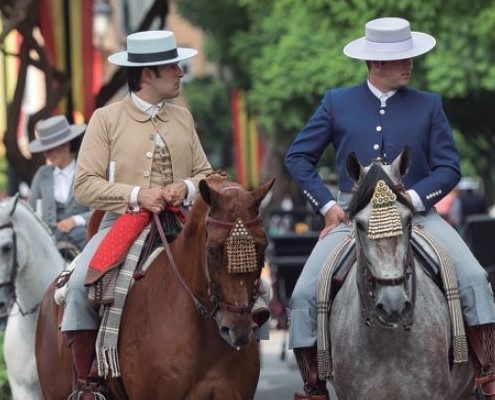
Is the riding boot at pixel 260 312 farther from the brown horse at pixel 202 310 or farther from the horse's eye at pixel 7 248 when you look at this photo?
the horse's eye at pixel 7 248

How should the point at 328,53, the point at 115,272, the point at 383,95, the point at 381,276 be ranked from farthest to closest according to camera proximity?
1. the point at 328,53
2. the point at 383,95
3. the point at 115,272
4. the point at 381,276

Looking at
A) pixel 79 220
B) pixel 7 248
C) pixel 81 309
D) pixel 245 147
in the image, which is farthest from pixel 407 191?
pixel 245 147

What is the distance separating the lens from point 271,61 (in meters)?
37.6

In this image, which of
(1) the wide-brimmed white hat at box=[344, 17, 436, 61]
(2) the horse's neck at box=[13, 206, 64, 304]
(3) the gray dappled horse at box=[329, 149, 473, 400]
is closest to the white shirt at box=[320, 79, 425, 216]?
(1) the wide-brimmed white hat at box=[344, 17, 436, 61]

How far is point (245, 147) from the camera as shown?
124 ft

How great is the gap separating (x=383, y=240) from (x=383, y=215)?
0.14m

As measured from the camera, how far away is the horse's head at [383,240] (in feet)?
26.9

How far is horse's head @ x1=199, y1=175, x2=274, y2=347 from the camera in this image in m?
8.56

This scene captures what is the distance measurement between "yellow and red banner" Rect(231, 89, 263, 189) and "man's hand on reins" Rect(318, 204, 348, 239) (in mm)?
26062

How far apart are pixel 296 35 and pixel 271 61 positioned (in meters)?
1.36

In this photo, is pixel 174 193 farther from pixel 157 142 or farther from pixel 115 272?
pixel 115 272

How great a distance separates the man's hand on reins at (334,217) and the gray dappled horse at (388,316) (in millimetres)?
504

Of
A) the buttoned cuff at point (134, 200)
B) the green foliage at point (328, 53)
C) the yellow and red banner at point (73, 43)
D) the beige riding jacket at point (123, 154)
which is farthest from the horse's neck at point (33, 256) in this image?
the green foliage at point (328, 53)

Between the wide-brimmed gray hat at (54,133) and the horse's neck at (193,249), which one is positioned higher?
the horse's neck at (193,249)
